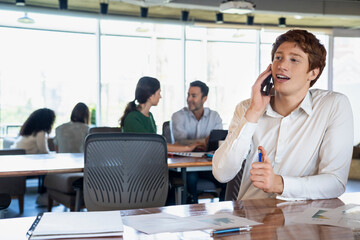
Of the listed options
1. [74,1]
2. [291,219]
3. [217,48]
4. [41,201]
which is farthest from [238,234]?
[217,48]

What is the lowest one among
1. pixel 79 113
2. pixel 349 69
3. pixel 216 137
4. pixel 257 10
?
pixel 216 137

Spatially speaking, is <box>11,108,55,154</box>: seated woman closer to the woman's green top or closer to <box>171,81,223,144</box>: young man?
<box>171,81,223,144</box>: young man

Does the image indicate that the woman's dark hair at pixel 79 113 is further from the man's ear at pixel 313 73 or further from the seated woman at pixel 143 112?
the man's ear at pixel 313 73

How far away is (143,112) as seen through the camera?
4.38 metres

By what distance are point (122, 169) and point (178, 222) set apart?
166cm

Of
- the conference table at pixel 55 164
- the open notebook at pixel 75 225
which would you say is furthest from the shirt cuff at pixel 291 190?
the conference table at pixel 55 164

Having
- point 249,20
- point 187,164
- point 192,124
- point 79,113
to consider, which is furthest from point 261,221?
point 249,20

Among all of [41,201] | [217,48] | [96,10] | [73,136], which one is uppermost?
[96,10]

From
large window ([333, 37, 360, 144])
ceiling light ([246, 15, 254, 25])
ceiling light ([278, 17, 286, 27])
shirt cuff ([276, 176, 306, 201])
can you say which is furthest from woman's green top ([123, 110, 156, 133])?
large window ([333, 37, 360, 144])

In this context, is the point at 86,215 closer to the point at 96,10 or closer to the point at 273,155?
the point at 273,155

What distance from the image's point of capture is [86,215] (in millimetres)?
1373

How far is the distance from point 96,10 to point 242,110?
748cm

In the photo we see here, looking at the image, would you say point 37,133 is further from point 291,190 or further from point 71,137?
point 291,190

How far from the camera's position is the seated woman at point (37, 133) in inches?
222
